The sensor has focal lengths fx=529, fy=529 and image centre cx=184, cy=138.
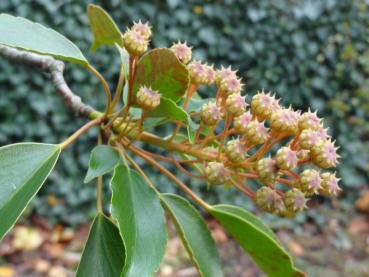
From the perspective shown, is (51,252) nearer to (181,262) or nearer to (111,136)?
(181,262)

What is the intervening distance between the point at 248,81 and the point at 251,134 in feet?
10.3

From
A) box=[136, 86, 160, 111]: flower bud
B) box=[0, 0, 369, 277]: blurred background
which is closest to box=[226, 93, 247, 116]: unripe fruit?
box=[136, 86, 160, 111]: flower bud

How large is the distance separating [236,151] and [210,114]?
0.27ft

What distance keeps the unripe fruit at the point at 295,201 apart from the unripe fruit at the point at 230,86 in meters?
0.19

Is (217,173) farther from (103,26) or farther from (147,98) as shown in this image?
(103,26)

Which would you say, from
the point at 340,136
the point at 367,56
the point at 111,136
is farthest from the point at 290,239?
the point at 111,136

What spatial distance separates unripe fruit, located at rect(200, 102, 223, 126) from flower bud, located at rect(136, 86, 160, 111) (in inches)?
3.1

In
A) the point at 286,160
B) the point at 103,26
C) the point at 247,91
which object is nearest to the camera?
the point at 286,160

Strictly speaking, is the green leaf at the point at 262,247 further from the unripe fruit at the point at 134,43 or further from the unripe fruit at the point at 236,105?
the unripe fruit at the point at 134,43

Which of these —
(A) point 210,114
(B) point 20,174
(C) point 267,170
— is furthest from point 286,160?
(B) point 20,174

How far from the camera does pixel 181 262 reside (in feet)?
11.5

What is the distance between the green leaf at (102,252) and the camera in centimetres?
86

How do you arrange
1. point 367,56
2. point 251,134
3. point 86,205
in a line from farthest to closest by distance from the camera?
1. point 367,56
2. point 86,205
3. point 251,134

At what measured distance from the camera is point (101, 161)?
2.94ft
